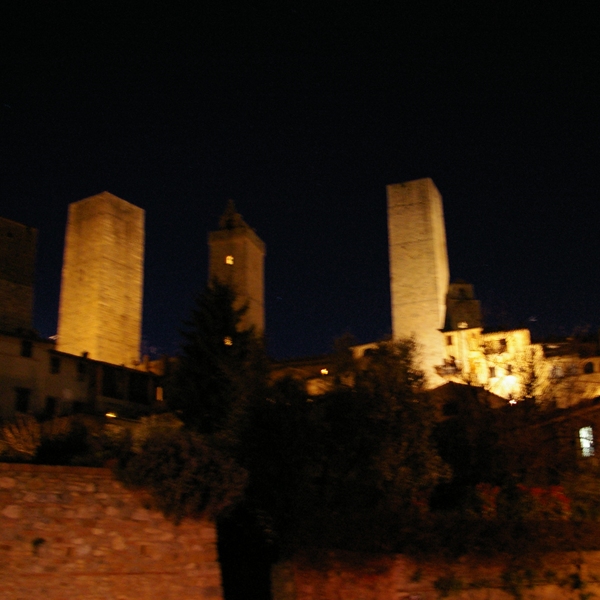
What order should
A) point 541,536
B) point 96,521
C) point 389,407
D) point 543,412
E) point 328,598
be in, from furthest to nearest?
point 543,412 → point 389,407 → point 541,536 → point 328,598 → point 96,521

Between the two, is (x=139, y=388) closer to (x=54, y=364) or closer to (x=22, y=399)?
(x=54, y=364)

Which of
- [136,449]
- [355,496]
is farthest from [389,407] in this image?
[136,449]

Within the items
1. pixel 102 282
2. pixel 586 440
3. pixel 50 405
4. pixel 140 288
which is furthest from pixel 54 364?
pixel 586 440

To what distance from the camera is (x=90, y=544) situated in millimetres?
8594

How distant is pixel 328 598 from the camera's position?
10.8 m

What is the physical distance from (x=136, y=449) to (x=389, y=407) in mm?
5002

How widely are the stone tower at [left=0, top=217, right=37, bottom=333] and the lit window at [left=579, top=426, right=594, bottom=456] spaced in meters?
27.2

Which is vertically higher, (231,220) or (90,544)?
(231,220)

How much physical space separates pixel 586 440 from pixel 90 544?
40.5ft

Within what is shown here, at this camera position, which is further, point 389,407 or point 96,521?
point 389,407

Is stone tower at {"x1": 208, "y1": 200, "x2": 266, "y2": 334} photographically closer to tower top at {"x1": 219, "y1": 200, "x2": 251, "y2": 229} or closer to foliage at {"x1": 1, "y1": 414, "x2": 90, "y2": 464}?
Answer: tower top at {"x1": 219, "y1": 200, "x2": 251, "y2": 229}

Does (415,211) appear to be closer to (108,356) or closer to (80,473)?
(108,356)

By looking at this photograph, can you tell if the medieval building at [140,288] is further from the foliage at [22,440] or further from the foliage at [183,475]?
the foliage at [183,475]

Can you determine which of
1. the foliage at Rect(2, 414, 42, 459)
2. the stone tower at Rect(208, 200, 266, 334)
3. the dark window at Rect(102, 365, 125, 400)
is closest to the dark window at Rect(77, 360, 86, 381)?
the dark window at Rect(102, 365, 125, 400)
